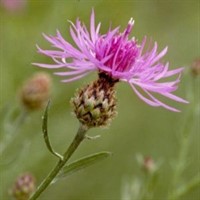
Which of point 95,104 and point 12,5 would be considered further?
point 12,5

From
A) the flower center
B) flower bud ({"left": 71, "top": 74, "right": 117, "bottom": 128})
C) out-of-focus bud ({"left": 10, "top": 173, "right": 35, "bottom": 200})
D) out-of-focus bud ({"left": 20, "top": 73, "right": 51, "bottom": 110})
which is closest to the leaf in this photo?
flower bud ({"left": 71, "top": 74, "right": 117, "bottom": 128})

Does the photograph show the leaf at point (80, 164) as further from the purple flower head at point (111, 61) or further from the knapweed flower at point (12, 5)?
the knapweed flower at point (12, 5)

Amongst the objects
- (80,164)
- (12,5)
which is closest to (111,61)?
(80,164)

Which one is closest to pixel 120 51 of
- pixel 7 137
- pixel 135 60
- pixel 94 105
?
pixel 135 60

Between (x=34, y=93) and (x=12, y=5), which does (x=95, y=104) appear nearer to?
(x=34, y=93)

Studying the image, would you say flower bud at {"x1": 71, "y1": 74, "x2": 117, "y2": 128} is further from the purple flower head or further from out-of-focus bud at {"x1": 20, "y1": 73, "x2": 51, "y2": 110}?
out-of-focus bud at {"x1": 20, "y1": 73, "x2": 51, "y2": 110}

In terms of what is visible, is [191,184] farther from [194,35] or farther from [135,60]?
[194,35]

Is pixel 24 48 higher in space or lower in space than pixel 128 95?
higher
